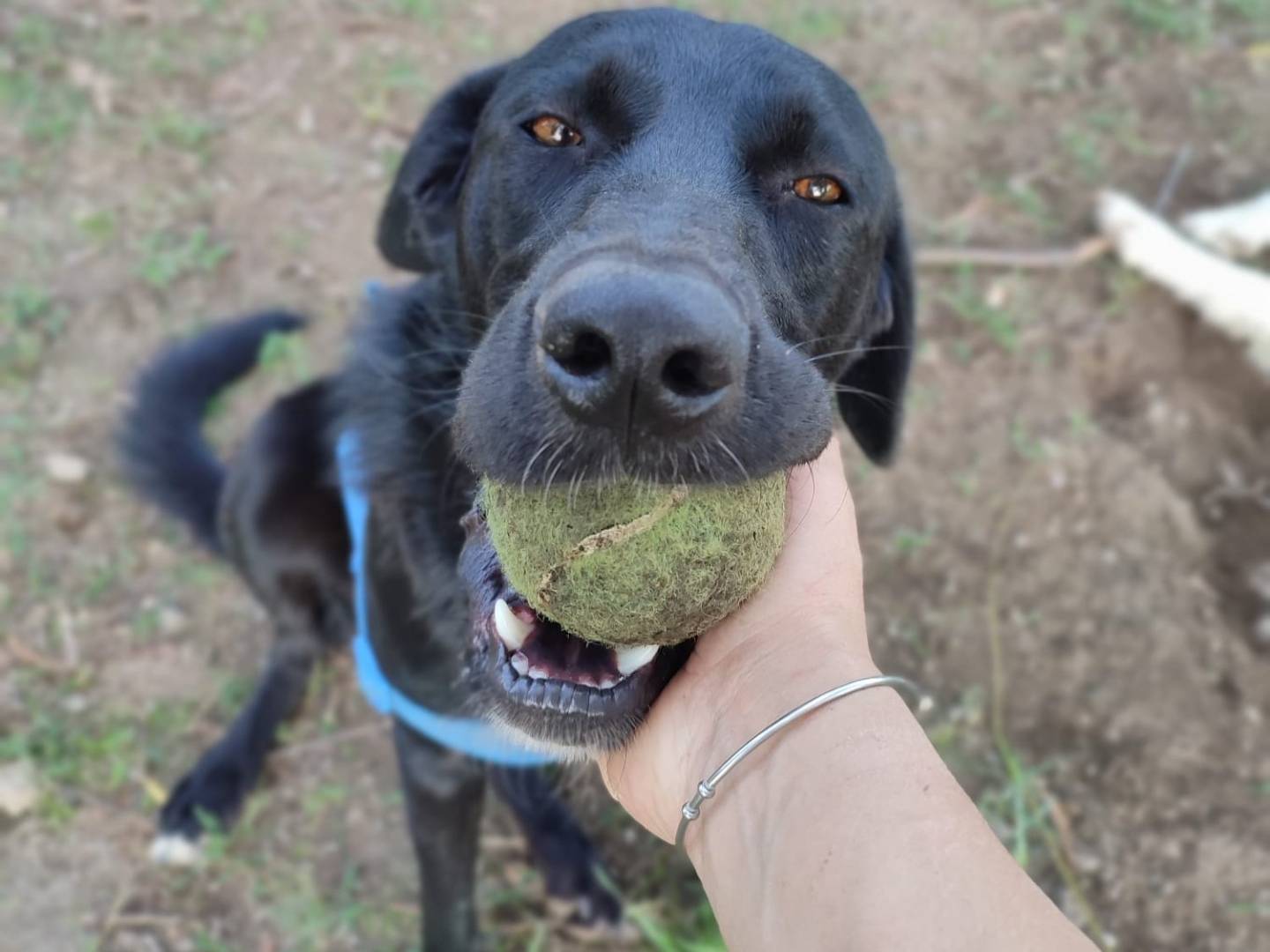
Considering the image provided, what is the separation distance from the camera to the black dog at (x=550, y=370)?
4.09 feet

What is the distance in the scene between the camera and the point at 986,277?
12.7 ft

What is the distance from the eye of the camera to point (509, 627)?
160 centimetres

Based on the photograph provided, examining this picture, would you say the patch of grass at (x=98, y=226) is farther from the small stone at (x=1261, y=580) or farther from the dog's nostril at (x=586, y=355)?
the small stone at (x=1261, y=580)

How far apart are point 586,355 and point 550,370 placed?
0.07 metres

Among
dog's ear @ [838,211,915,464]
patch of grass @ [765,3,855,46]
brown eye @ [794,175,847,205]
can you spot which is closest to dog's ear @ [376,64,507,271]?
brown eye @ [794,175,847,205]

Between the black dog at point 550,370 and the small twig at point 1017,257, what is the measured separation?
172 cm

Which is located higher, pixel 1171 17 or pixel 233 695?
pixel 1171 17

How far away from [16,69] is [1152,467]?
4.84 meters

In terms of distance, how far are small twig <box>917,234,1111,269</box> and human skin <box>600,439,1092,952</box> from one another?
2.34m

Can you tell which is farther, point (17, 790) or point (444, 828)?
point (17, 790)

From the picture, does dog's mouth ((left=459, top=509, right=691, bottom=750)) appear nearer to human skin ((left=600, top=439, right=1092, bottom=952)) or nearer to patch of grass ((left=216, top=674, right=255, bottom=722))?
human skin ((left=600, top=439, right=1092, bottom=952))

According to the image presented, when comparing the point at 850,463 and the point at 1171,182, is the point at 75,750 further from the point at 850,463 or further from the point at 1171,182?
the point at 1171,182

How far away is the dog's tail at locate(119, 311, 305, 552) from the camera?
297 centimetres

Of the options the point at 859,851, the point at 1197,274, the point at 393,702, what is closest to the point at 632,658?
the point at 859,851
